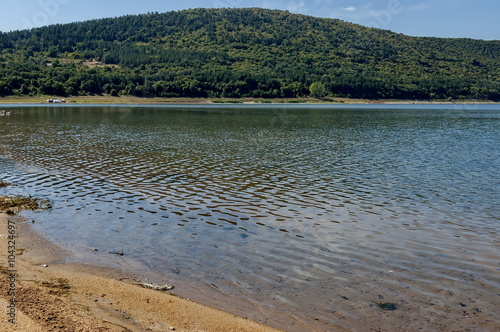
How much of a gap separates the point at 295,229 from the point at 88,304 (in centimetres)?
737

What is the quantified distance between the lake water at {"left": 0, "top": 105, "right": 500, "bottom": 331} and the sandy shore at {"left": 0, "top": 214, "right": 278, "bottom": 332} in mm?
660

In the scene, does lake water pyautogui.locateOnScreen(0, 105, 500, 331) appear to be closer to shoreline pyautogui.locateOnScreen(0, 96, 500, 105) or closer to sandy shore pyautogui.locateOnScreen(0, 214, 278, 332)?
sandy shore pyautogui.locateOnScreen(0, 214, 278, 332)

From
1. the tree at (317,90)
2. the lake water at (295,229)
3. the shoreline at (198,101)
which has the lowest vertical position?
the lake water at (295,229)

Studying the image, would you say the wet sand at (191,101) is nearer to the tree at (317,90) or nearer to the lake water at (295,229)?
the tree at (317,90)

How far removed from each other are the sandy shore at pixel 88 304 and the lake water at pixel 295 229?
0.66 m

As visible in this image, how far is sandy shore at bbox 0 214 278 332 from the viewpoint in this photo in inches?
278

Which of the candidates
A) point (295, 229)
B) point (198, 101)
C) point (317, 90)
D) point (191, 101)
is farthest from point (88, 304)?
point (317, 90)

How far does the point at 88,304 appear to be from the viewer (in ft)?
26.5

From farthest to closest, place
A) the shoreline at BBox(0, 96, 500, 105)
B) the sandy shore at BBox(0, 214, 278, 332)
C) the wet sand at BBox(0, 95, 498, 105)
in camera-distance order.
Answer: the wet sand at BBox(0, 95, 498, 105), the shoreline at BBox(0, 96, 500, 105), the sandy shore at BBox(0, 214, 278, 332)

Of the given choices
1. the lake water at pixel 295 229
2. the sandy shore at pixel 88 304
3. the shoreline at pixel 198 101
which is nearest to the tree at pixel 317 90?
the shoreline at pixel 198 101

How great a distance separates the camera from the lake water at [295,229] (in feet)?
29.6

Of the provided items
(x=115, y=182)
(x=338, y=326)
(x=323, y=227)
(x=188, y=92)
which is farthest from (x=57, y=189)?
(x=188, y=92)

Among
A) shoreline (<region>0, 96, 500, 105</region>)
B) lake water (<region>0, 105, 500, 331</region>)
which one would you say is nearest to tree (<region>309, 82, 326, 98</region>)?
shoreline (<region>0, 96, 500, 105</region>)

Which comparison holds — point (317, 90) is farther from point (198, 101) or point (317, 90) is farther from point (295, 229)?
point (295, 229)
